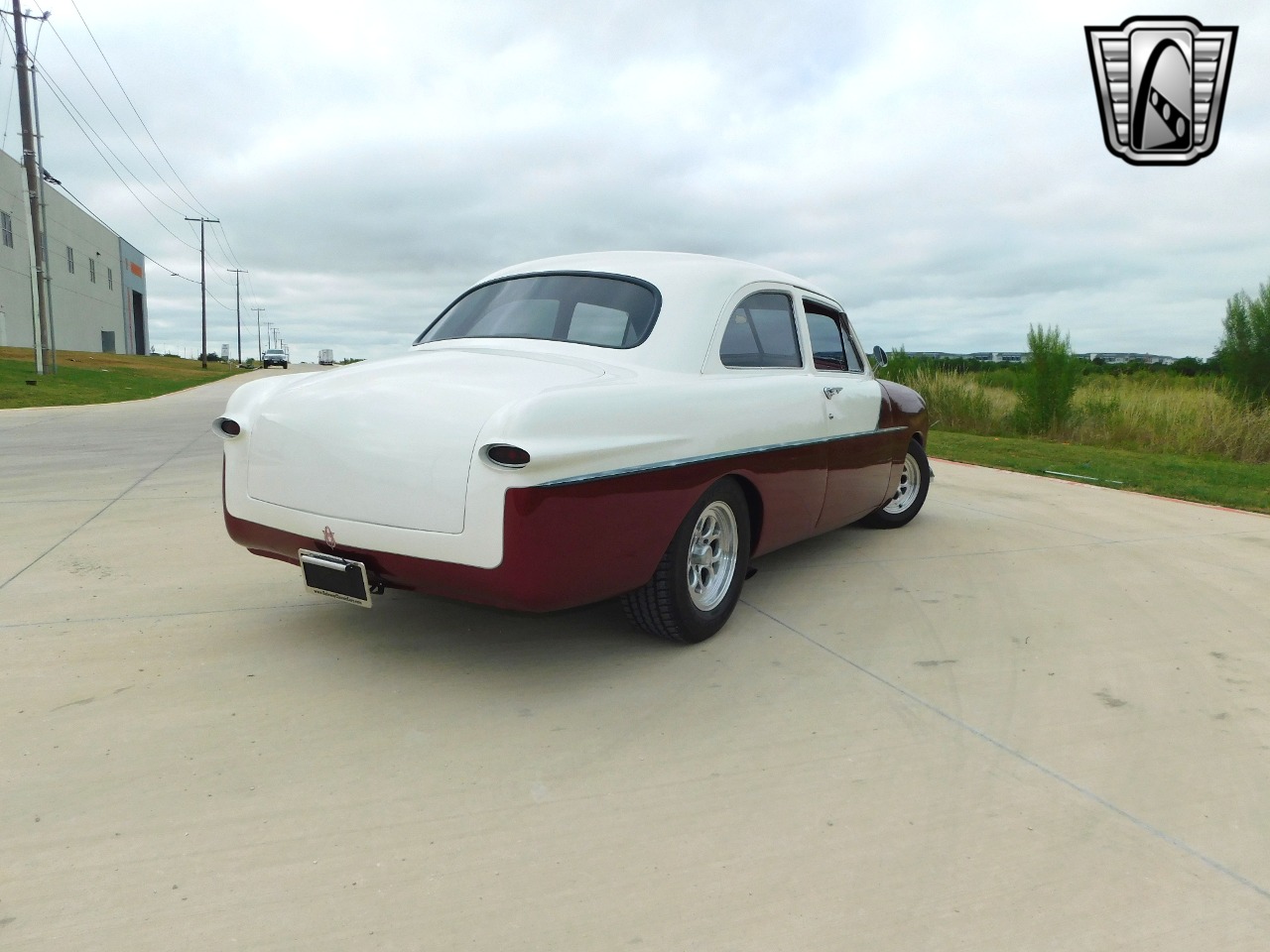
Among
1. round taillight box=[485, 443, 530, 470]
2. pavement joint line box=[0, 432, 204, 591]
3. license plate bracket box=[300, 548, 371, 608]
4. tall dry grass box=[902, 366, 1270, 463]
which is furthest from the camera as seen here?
→ tall dry grass box=[902, 366, 1270, 463]

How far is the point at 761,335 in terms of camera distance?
4496mm

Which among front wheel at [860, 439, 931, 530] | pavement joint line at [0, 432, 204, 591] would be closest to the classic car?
front wheel at [860, 439, 931, 530]

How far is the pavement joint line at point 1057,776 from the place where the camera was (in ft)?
7.60

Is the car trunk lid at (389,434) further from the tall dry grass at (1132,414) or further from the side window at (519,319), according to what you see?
the tall dry grass at (1132,414)

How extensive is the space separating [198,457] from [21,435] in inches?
166

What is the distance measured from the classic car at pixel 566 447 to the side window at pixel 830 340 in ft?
0.60

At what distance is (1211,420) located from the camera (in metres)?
13.2

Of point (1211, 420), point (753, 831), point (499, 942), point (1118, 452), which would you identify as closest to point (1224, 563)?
point (753, 831)

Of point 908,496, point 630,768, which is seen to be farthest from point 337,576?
point 908,496

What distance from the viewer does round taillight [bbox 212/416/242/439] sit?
365 centimetres

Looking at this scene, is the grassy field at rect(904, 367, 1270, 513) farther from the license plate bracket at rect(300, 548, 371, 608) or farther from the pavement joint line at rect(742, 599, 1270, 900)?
the license plate bracket at rect(300, 548, 371, 608)

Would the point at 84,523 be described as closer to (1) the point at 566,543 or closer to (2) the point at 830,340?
(1) the point at 566,543

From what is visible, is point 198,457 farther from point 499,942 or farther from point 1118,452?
point 1118,452

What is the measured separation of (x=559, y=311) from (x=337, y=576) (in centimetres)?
161
